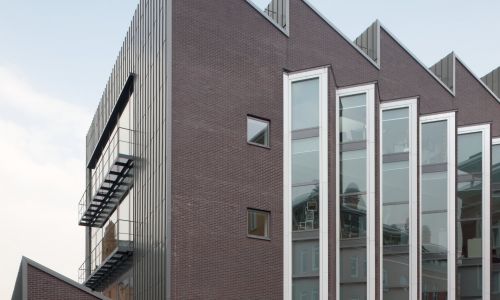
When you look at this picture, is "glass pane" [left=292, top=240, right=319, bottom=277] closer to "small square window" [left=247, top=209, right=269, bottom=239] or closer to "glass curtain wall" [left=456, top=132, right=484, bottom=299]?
"small square window" [left=247, top=209, right=269, bottom=239]

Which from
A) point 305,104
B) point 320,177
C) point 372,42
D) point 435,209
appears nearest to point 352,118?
point 305,104

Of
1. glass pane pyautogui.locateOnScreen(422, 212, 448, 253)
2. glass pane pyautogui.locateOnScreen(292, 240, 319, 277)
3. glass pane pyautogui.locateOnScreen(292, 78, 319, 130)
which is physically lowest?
glass pane pyautogui.locateOnScreen(292, 240, 319, 277)

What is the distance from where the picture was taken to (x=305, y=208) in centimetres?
3055

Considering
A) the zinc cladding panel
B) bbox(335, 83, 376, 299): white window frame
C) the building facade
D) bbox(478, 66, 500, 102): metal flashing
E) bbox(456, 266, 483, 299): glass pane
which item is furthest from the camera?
bbox(478, 66, 500, 102): metal flashing

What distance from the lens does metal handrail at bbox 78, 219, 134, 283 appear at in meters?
35.6

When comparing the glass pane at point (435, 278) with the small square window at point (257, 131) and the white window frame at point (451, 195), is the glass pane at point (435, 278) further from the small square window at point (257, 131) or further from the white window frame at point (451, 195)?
the small square window at point (257, 131)

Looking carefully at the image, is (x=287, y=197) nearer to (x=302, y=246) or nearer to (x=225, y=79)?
(x=302, y=246)

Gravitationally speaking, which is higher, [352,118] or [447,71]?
[447,71]

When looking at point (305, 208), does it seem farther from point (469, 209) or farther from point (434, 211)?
point (469, 209)

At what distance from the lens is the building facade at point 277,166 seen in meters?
28.9

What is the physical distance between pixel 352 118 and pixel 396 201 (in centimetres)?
381

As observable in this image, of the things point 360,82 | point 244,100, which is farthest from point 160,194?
point 360,82

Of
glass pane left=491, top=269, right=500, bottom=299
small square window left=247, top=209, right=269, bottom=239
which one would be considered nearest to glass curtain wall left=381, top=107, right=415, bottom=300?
small square window left=247, top=209, right=269, bottom=239

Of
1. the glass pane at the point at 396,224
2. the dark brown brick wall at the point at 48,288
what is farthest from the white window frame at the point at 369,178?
the dark brown brick wall at the point at 48,288
